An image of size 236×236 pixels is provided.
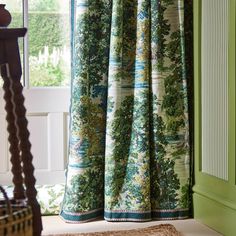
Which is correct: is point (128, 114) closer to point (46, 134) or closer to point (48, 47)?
point (46, 134)

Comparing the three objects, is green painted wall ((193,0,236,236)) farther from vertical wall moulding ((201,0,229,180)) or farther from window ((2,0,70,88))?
window ((2,0,70,88))

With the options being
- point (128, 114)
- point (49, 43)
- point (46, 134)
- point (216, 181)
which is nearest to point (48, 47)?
point (49, 43)

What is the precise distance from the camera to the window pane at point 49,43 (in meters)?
3.31

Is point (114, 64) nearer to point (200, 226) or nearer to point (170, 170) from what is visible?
point (170, 170)

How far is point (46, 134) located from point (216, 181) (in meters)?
1.10

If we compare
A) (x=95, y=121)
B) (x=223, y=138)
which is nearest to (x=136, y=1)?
(x=95, y=121)

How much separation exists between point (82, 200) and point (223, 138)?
30.3 inches

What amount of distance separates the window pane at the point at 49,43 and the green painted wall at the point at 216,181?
0.85m

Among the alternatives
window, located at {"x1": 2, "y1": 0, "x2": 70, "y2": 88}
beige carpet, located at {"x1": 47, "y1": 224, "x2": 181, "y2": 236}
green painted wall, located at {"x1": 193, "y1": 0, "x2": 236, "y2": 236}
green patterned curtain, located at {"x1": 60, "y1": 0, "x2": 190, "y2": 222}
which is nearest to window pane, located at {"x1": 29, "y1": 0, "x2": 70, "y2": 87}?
window, located at {"x1": 2, "y1": 0, "x2": 70, "y2": 88}

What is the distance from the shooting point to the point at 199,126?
9.40ft

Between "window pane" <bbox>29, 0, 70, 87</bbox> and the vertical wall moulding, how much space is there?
0.91 meters

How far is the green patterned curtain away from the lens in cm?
286

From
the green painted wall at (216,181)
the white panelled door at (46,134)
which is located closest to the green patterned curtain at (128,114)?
the green painted wall at (216,181)

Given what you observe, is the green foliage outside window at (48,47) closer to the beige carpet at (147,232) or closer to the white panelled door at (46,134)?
the white panelled door at (46,134)
